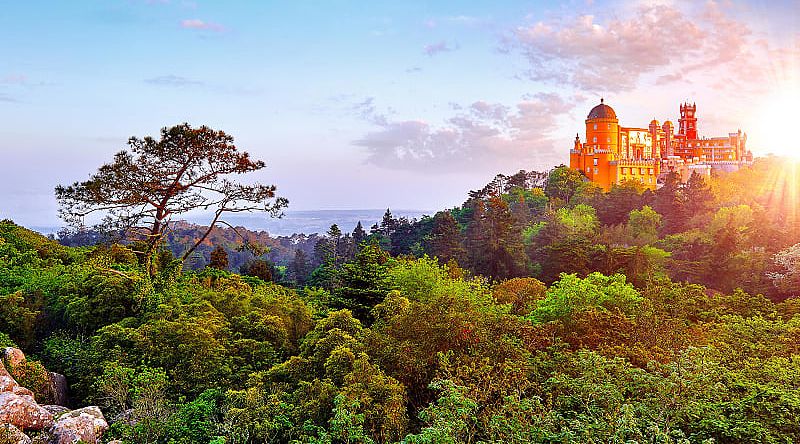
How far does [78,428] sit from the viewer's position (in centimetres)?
842

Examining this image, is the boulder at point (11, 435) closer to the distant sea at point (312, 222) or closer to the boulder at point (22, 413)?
the boulder at point (22, 413)

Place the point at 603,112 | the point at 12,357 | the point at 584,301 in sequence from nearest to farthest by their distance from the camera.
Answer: the point at 12,357, the point at 584,301, the point at 603,112

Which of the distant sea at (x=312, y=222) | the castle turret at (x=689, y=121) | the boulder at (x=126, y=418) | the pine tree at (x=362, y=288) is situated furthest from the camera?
the distant sea at (x=312, y=222)

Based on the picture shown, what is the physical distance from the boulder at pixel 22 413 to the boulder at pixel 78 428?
23cm

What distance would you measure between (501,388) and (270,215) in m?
11.4

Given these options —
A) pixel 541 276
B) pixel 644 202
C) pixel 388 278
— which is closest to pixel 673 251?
pixel 541 276

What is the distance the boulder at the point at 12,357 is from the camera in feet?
32.9

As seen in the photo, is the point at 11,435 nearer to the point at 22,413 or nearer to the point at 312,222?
the point at 22,413

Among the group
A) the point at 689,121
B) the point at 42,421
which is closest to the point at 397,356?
the point at 42,421

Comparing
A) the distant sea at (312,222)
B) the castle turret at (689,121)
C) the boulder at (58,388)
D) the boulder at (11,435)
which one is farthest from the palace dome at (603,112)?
the boulder at (11,435)

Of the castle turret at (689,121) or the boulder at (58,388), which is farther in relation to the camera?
the castle turret at (689,121)

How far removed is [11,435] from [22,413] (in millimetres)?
795

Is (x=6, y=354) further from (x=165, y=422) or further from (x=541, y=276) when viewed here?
(x=541, y=276)

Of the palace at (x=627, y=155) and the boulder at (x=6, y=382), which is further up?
the palace at (x=627, y=155)
